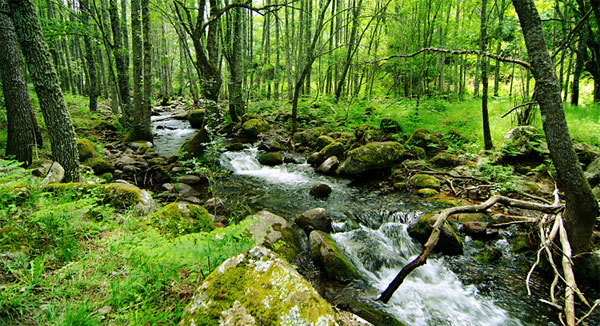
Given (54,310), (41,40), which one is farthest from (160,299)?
(41,40)

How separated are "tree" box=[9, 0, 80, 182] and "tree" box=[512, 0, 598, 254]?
691 centimetres

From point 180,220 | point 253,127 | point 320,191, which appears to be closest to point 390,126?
point 320,191

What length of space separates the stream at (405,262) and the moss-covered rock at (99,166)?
3.14 metres

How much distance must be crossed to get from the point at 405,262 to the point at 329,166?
476 centimetres

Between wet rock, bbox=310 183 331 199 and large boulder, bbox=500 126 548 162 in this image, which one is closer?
wet rock, bbox=310 183 331 199

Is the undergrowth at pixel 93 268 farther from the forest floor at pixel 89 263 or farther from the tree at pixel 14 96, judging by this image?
the tree at pixel 14 96

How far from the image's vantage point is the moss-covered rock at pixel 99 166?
702cm

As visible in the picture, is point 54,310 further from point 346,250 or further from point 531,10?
point 531,10

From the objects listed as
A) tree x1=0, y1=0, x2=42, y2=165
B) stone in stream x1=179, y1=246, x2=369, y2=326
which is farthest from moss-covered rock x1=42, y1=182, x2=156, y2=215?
tree x1=0, y1=0, x2=42, y2=165

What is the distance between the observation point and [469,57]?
17.5 m

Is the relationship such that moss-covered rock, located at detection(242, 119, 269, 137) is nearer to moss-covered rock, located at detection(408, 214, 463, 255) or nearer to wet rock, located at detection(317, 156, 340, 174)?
wet rock, located at detection(317, 156, 340, 174)

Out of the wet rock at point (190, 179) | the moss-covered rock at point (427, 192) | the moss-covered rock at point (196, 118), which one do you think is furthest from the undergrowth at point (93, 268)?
the moss-covered rock at point (196, 118)

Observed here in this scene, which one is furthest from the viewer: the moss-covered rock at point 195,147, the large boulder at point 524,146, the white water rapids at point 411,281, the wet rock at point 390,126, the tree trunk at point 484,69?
the wet rock at point 390,126

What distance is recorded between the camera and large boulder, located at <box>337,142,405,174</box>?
27.6ft
